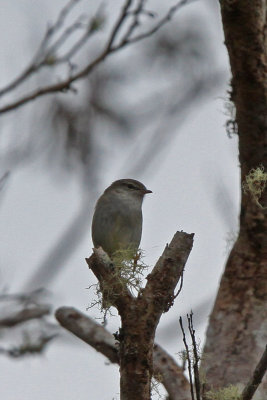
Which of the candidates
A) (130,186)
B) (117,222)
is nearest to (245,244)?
(117,222)

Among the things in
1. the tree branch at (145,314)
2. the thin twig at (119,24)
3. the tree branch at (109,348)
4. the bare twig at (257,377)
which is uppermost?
the thin twig at (119,24)

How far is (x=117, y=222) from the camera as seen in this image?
5.91 meters

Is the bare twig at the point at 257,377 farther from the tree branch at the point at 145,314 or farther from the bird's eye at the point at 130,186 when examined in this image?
the bird's eye at the point at 130,186

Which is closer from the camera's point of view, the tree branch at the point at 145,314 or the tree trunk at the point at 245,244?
the tree branch at the point at 145,314

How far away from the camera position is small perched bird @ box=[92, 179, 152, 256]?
19.1 ft

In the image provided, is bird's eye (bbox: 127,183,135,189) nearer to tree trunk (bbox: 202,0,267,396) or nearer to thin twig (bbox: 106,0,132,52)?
tree trunk (bbox: 202,0,267,396)

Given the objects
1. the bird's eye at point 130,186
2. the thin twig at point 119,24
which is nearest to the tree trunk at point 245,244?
the thin twig at point 119,24

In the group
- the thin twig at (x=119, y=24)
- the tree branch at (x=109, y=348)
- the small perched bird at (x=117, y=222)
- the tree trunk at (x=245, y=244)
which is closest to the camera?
the thin twig at (x=119, y=24)

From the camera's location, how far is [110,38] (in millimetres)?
3984

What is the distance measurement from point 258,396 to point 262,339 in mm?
466

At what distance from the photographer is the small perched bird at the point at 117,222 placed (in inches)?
229

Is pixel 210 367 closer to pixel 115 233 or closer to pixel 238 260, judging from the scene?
pixel 238 260

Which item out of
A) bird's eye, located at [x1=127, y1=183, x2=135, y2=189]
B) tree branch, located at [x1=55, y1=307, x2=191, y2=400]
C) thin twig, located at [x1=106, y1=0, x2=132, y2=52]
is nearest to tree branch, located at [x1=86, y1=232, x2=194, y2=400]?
thin twig, located at [x1=106, y1=0, x2=132, y2=52]

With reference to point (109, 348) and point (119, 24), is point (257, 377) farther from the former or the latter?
point (109, 348)
